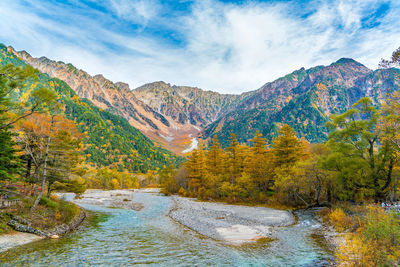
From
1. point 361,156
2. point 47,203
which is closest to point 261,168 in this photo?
point 361,156

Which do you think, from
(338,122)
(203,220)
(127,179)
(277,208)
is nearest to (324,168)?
(338,122)

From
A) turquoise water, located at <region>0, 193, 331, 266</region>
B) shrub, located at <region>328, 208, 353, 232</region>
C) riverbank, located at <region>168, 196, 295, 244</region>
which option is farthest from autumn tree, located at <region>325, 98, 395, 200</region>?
turquoise water, located at <region>0, 193, 331, 266</region>

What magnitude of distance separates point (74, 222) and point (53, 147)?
9.51 metres

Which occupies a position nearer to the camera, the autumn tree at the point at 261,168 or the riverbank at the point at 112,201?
the autumn tree at the point at 261,168

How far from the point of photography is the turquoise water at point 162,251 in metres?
13.8

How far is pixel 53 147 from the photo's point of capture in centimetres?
2355

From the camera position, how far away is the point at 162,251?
16.2m

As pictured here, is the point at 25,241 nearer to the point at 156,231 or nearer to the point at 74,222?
the point at 74,222

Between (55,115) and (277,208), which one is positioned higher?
(55,115)

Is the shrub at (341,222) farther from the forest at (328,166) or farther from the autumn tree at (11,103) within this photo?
the autumn tree at (11,103)

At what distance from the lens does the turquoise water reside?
1380 centimetres

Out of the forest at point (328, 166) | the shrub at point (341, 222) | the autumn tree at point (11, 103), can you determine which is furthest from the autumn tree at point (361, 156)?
the autumn tree at point (11, 103)

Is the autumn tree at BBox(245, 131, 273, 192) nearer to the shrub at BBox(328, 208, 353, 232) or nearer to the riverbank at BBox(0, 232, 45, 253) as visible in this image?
the shrub at BBox(328, 208, 353, 232)

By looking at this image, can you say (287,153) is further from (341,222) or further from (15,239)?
(15,239)
